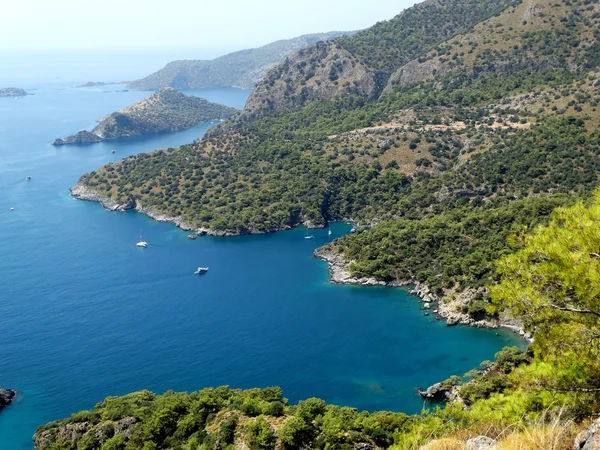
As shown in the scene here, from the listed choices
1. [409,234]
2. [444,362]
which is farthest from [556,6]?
[444,362]

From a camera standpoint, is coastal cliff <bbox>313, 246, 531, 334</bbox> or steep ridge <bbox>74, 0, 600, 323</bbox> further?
steep ridge <bbox>74, 0, 600, 323</bbox>

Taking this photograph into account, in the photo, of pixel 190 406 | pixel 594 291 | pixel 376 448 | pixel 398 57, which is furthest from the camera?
pixel 398 57

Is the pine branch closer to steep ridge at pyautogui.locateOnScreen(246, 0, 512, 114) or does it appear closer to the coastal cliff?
the coastal cliff

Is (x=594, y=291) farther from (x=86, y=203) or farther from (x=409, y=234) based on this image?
(x=86, y=203)

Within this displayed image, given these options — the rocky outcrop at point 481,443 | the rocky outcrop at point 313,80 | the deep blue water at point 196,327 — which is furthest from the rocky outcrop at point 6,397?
the rocky outcrop at point 313,80

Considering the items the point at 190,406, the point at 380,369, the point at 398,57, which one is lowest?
the point at 380,369

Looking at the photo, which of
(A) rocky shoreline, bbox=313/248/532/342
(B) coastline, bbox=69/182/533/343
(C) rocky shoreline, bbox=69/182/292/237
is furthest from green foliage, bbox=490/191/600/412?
(C) rocky shoreline, bbox=69/182/292/237
